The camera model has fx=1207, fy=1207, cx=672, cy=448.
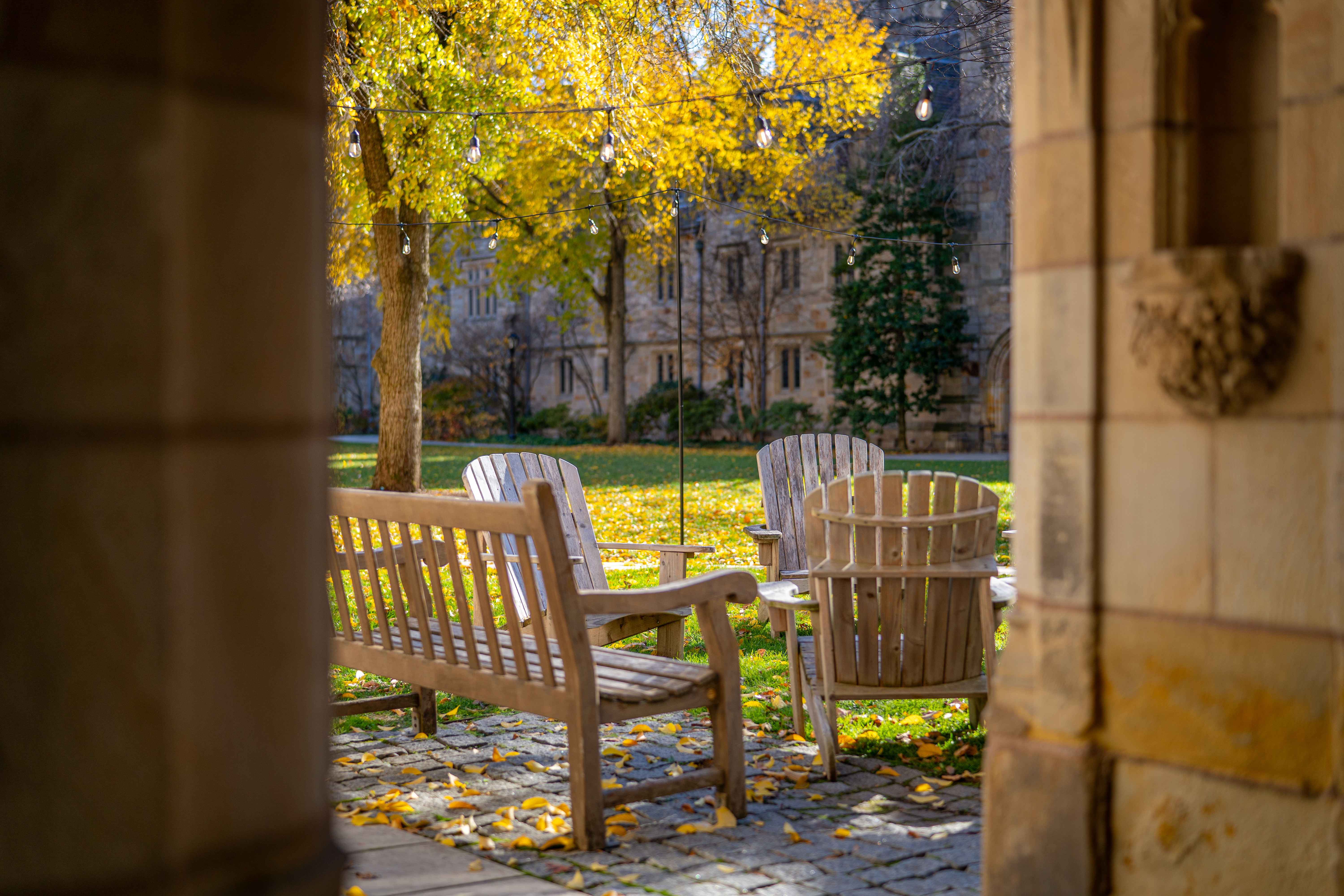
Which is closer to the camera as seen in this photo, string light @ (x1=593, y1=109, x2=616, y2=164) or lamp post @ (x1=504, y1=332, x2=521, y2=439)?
string light @ (x1=593, y1=109, x2=616, y2=164)

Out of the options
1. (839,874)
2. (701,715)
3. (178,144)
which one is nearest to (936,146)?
(701,715)

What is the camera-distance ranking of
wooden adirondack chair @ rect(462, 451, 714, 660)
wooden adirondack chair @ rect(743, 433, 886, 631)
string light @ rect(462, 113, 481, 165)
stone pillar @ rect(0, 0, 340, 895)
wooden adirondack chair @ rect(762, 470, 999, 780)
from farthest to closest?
string light @ rect(462, 113, 481, 165)
wooden adirondack chair @ rect(743, 433, 886, 631)
wooden adirondack chair @ rect(462, 451, 714, 660)
wooden adirondack chair @ rect(762, 470, 999, 780)
stone pillar @ rect(0, 0, 340, 895)

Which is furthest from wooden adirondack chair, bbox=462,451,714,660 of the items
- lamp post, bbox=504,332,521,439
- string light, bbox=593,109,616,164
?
lamp post, bbox=504,332,521,439

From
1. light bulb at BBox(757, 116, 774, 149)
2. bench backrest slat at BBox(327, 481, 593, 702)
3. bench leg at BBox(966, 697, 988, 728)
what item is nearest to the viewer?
bench backrest slat at BBox(327, 481, 593, 702)

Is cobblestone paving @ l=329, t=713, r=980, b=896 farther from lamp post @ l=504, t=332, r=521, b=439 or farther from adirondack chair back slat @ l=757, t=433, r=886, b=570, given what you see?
lamp post @ l=504, t=332, r=521, b=439

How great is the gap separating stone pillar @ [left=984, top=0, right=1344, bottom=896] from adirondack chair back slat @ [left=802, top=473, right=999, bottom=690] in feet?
4.88

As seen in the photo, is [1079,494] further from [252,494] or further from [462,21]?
[462,21]

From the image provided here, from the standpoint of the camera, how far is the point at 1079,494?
288 cm

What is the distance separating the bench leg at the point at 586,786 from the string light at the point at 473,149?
9.36 m

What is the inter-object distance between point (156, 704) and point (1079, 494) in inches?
86.0

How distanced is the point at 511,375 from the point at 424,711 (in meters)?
30.4

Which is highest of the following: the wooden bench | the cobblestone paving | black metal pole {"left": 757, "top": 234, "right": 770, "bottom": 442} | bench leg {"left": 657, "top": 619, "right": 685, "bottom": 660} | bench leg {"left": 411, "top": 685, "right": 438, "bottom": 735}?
black metal pole {"left": 757, "top": 234, "right": 770, "bottom": 442}

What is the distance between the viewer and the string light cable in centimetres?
1443

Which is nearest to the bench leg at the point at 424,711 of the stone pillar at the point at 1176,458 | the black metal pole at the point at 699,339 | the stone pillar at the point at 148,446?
the stone pillar at the point at 1176,458
